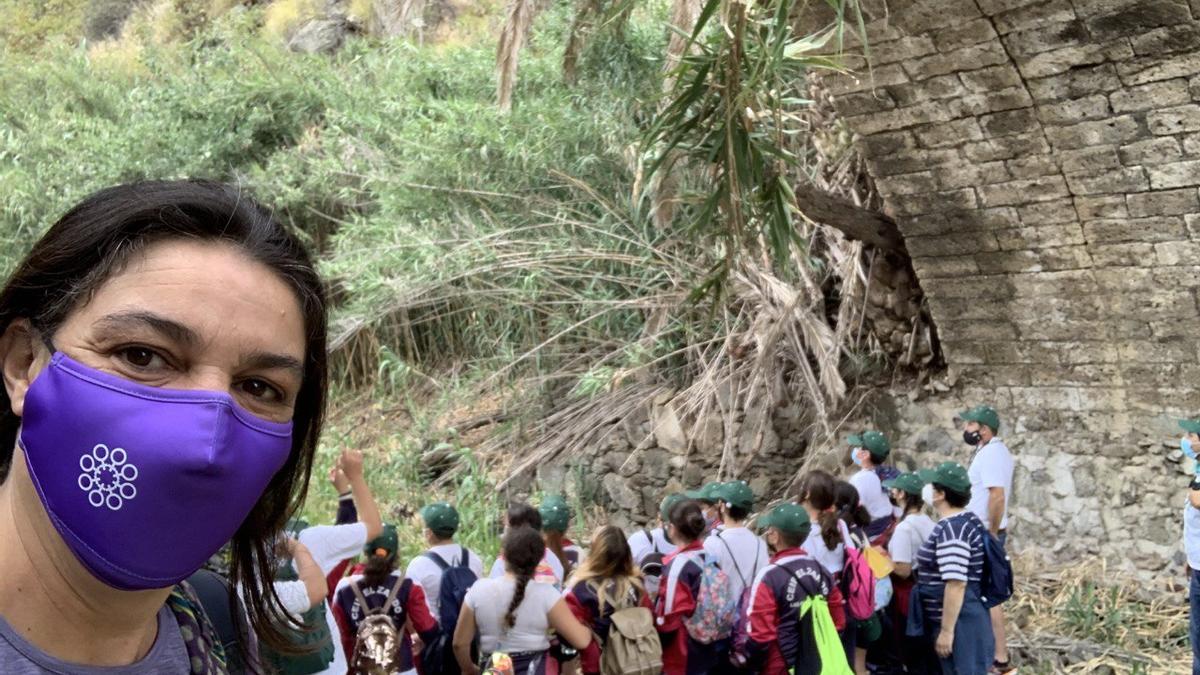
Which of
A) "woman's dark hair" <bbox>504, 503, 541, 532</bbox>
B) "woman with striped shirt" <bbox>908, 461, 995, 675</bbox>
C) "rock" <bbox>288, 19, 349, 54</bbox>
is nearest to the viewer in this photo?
"woman's dark hair" <bbox>504, 503, 541, 532</bbox>

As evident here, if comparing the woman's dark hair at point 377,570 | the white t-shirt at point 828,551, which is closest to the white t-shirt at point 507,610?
the woman's dark hair at point 377,570

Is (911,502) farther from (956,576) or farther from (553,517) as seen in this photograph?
(553,517)

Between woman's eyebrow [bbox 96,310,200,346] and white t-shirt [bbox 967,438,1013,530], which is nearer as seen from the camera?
woman's eyebrow [bbox 96,310,200,346]

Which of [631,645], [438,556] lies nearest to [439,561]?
[438,556]

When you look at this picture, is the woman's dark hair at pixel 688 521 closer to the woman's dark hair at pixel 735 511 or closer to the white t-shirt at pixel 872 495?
the woman's dark hair at pixel 735 511

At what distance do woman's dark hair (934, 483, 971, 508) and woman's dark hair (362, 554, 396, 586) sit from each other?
2.70 metres

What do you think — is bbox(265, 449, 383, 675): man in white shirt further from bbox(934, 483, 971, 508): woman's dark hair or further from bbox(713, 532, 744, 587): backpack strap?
bbox(934, 483, 971, 508): woman's dark hair

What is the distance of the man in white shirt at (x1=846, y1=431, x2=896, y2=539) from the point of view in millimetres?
7262

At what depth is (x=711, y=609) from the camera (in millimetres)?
5184

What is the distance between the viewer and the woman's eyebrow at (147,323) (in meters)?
1.30

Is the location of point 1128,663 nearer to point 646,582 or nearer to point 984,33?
point 646,582

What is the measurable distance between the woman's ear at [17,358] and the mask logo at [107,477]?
0.13 metres

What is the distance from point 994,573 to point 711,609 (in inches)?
61.9

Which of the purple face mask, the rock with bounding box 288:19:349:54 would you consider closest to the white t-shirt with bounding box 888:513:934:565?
the purple face mask
